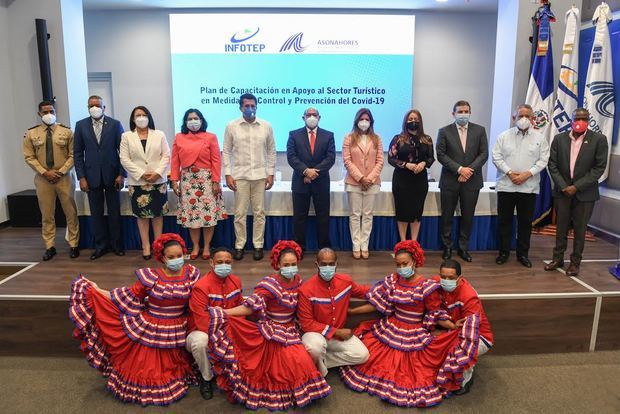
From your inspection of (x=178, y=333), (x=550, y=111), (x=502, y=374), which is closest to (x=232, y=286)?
(x=178, y=333)

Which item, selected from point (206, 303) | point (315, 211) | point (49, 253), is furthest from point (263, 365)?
point (49, 253)

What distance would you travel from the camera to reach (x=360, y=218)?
4.51 meters

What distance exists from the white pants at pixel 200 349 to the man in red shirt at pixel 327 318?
560mm

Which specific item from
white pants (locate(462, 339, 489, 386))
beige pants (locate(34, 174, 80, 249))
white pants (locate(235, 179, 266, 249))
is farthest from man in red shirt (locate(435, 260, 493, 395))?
beige pants (locate(34, 174, 80, 249))

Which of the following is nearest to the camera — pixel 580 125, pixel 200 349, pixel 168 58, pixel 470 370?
pixel 200 349

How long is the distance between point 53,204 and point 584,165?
4.42m

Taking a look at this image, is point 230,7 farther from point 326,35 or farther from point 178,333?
point 178,333

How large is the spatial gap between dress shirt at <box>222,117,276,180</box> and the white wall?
2778mm

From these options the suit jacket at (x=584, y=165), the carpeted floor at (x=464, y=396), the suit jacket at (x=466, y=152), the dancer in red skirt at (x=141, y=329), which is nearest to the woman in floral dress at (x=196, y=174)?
the dancer in red skirt at (x=141, y=329)

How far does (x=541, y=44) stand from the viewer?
5051 mm

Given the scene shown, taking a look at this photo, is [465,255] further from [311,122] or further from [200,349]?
[200,349]

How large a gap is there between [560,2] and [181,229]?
15.0ft

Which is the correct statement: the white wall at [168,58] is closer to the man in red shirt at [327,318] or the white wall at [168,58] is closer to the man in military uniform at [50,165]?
the man in military uniform at [50,165]

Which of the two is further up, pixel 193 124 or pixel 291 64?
pixel 291 64
